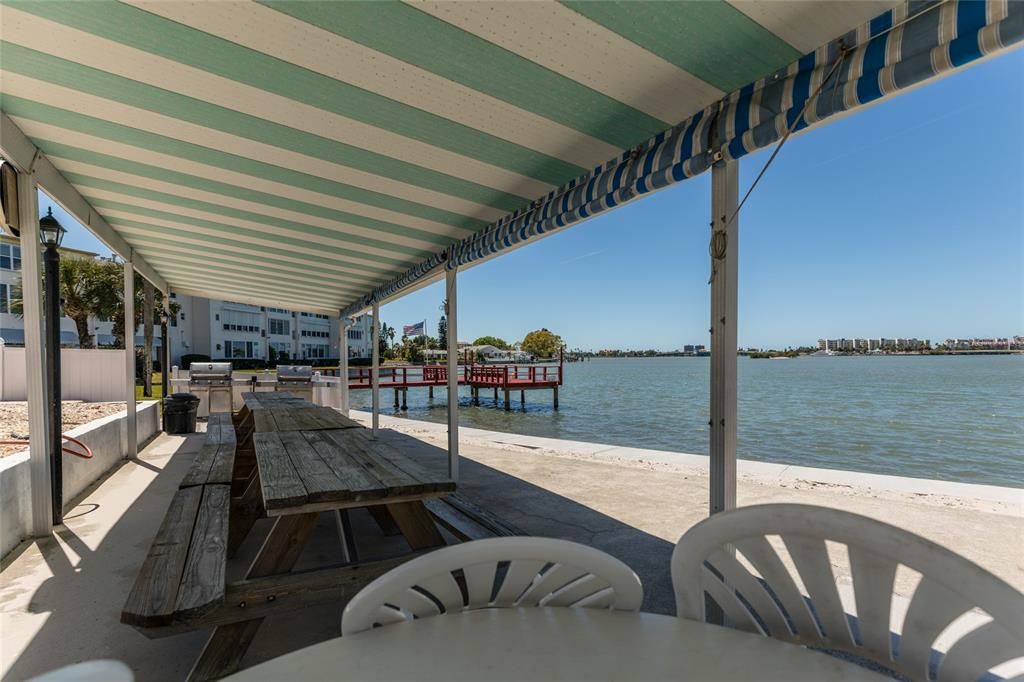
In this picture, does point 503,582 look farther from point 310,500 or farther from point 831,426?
point 831,426

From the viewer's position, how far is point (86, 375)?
31.3 feet

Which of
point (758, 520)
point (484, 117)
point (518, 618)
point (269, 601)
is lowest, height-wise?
point (269, 601)

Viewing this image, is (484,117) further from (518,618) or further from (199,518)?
(199,518)

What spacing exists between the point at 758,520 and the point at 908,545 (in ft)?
0.74

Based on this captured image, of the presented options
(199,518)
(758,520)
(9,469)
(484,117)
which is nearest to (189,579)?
(199,518)

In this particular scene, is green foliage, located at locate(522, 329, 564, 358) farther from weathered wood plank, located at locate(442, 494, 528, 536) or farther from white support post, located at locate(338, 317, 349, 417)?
weathered wood plank, located at locate(442, 494, 528, 536)

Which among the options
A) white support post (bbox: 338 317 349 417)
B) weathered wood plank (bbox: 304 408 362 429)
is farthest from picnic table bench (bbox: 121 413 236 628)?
white support post (bbox: 338 317 349 417)

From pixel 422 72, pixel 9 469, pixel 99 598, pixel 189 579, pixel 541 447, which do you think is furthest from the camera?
pixel 541 447

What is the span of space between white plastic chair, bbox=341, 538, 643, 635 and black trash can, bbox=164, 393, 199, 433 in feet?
25.3

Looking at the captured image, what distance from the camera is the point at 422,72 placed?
1.79 meters

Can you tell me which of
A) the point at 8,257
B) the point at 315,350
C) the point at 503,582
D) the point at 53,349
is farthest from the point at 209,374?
the point at 315,350

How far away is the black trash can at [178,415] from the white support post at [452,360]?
4.96 metres

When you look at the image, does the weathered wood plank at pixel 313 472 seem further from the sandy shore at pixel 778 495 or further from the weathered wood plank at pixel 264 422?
the sandy shore at pixel 778 495

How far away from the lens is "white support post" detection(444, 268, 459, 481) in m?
4.36
